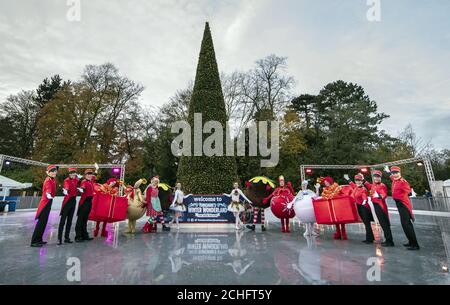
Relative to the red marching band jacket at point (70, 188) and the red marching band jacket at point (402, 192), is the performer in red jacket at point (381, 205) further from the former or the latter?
the red marching band jacket at point (70, 188)

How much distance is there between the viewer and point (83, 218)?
6.89m

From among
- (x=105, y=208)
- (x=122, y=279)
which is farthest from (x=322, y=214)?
(x=105, y=208)

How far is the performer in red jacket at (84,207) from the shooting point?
22.2 ft

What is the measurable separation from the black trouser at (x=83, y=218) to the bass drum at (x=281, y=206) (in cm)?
569

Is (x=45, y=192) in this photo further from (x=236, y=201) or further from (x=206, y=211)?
(x=206, y=211)

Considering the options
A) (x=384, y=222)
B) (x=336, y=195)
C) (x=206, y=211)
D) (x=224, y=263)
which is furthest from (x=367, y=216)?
(x=206, y=211)

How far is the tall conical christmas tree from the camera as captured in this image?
12.1 meters

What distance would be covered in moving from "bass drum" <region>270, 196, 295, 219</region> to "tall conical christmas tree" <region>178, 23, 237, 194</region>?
395 cm

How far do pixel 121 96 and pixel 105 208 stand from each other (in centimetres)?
2226

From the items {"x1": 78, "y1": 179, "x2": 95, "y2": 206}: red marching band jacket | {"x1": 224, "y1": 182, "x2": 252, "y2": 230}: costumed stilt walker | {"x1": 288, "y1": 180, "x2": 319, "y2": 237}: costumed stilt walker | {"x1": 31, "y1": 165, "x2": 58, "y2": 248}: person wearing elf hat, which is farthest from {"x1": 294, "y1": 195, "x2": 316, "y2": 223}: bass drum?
{"x1": 31, "y1": 165, "x2": 58, "y2": 248}: person wearing elf hat

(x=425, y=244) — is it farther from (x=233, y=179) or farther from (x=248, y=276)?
(x=233, y=179)

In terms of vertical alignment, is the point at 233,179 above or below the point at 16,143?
below

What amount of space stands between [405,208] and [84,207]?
8086mm
